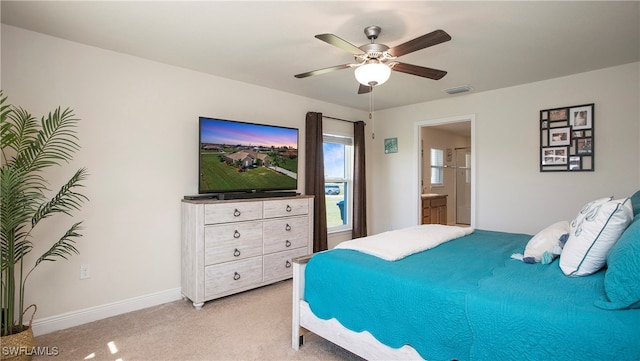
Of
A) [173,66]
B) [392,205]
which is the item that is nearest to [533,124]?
[392,205]

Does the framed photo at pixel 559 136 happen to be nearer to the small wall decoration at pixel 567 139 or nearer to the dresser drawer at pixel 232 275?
the small wall decoration at pixel 567 139

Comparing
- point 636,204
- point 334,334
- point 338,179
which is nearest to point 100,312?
point 334,334

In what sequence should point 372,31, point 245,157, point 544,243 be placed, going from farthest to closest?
1. point 245,157
2. point 372,31
3. point 544,243

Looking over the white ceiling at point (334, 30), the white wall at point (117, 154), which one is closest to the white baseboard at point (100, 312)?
the white wall at point (117, 154)

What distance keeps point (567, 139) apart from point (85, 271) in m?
4.93

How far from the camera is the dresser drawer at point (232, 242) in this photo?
3012mm

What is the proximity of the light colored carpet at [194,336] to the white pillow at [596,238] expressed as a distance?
1393 mm

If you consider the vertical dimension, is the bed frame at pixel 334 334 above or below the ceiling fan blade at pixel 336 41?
below

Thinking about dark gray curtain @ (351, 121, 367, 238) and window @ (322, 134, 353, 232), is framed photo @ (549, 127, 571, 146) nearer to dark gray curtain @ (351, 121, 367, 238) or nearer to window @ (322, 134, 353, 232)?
dark gray curtain @ (351, 121, 367, 238)

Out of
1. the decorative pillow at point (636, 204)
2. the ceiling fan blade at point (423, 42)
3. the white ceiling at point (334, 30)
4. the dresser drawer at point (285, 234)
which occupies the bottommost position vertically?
the dresser drawer at point (285, 234)

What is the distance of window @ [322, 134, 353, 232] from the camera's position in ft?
16.0

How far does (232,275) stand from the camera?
3168 millimetres

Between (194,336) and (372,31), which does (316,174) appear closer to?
(372,31)

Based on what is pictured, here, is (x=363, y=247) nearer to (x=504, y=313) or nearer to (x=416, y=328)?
(x=416, y=328)
